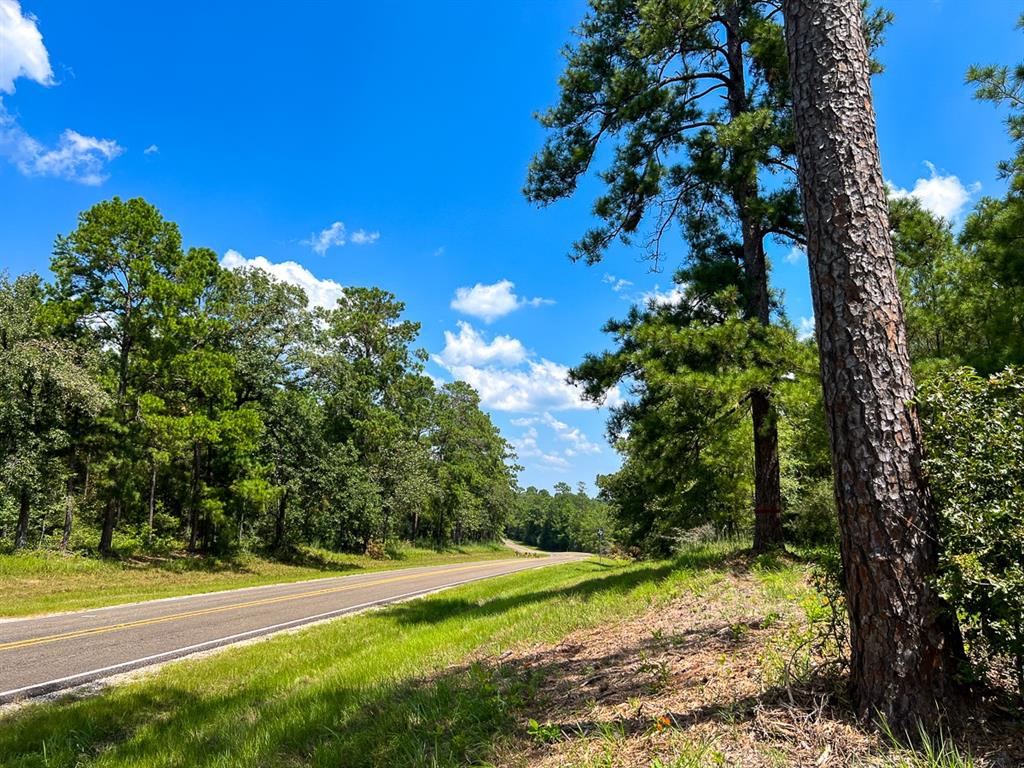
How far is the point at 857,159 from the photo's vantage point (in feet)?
10.7

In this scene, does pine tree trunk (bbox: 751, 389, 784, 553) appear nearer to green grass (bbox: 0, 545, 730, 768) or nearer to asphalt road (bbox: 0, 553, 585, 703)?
green grass (bbox: 0, 545, 730, 768)

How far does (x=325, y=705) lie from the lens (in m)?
5.23

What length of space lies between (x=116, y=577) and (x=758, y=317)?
20792mm

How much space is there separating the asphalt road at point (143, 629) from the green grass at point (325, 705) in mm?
1089

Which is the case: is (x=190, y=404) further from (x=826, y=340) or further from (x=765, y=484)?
(x=826, y=340)

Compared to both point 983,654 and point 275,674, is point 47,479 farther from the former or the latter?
point 983,654

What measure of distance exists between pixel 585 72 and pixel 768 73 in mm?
3172

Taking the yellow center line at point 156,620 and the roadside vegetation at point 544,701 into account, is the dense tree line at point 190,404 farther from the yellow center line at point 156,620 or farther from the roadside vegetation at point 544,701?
the roadside vegetation at point 544,701

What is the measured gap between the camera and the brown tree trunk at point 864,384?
2758 mm

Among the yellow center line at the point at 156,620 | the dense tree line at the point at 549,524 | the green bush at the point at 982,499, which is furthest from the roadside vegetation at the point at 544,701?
the dense tree line at the point at 549,524

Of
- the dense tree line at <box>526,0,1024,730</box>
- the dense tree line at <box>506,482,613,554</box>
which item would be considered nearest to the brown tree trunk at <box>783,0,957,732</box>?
the dense tree line at <box>526,0,1024,730</box>

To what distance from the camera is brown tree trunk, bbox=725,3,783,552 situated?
356 inches

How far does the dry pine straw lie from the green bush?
0.52 m

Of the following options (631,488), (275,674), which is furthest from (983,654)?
(631,488)
